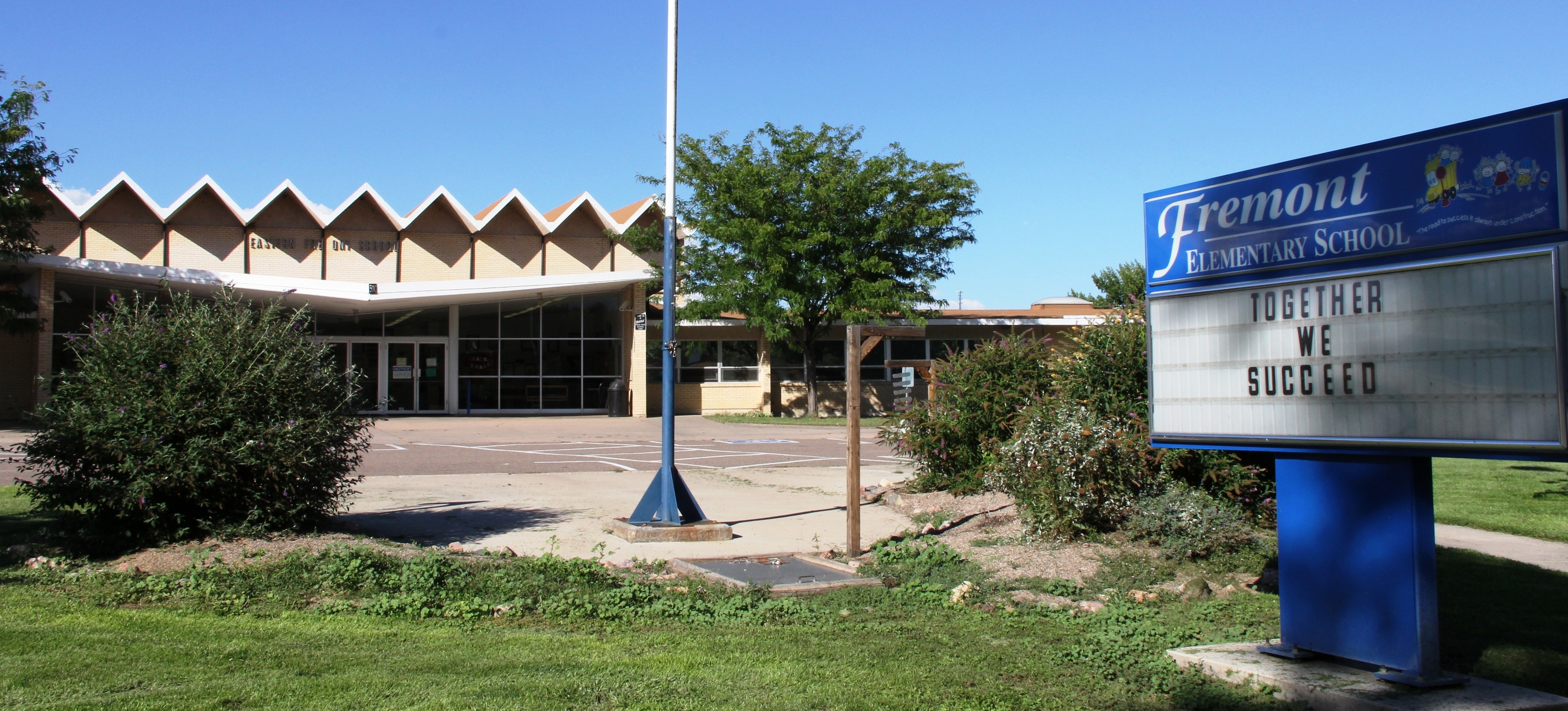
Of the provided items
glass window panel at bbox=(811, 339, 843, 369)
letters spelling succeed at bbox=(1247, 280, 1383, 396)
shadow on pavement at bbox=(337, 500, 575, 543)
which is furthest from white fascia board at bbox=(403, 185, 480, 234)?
letters spelling succeed at bbox=(1247, 280, 1383, 396)

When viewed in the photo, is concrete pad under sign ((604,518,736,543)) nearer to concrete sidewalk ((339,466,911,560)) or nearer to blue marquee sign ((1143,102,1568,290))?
concrete sidewalk ((339,466,911,560))

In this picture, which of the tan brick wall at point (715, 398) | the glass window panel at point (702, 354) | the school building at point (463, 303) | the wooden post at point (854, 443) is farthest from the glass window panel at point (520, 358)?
the wooden post at point (854, 443)

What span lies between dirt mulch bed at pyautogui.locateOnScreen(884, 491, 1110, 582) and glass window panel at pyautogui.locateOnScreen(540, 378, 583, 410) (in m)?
23.0

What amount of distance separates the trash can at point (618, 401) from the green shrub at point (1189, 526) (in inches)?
996

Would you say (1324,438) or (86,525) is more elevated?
(1324,438)

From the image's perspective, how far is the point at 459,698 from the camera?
4660 mm

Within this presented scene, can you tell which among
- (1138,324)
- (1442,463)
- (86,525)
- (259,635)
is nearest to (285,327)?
(86,525)

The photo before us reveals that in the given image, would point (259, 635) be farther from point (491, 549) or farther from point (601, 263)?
point (601, 263)

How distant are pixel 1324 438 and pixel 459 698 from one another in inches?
166

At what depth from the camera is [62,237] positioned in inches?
1190

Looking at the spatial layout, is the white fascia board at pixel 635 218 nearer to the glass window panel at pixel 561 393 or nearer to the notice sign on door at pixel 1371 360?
the glass window panel at pixel 561 393

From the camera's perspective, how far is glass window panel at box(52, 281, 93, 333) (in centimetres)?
2897

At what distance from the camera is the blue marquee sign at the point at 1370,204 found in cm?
459

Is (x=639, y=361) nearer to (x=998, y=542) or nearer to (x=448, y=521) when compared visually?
(x=448, y=521)
